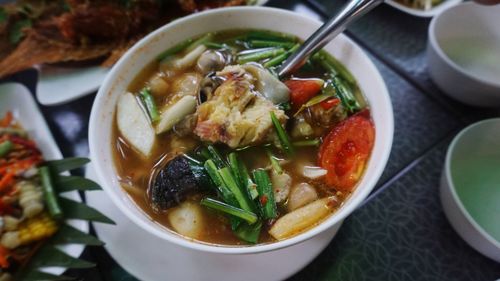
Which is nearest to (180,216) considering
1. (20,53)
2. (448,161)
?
(448,161)

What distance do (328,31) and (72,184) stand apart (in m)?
1.14

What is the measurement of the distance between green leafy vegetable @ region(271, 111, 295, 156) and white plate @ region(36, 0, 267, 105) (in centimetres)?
101

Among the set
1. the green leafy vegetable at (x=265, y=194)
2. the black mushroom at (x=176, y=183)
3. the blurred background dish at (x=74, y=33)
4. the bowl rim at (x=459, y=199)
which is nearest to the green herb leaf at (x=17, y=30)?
the blurred background dish at (x=74, y=33)

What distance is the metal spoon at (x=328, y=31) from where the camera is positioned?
149cm

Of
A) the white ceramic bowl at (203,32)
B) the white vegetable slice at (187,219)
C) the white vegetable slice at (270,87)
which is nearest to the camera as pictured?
the white ceramic bowl at (203,32)

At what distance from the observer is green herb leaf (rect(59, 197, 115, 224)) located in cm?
152

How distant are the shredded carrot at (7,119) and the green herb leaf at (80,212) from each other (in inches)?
24.6

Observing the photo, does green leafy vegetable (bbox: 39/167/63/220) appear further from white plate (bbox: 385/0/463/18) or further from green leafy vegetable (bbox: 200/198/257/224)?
white plate (bbox: 385/0/463/18)

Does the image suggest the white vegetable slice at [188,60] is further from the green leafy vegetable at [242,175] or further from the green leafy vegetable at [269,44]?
the green leafy vegetable at [242,175]

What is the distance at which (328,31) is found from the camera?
1529 mm

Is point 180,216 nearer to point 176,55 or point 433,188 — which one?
point 176,55

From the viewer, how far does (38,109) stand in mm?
2059

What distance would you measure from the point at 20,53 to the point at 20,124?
1.22 feet

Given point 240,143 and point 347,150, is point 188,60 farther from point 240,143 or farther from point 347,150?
point 347,150
